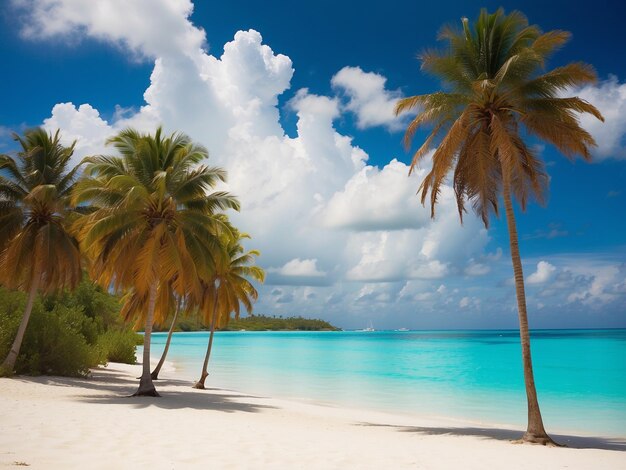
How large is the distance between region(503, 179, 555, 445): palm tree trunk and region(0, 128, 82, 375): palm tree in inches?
626

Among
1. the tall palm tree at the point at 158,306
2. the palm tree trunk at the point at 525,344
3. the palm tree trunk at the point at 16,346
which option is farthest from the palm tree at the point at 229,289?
the palm tree trunk at the point at 525,344

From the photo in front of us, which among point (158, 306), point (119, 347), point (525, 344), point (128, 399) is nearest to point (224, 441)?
point (128, 399)

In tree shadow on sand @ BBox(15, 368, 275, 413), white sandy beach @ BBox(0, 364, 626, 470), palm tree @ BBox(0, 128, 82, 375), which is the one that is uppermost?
palm tree @ BBox(0, 128, 82, 375)

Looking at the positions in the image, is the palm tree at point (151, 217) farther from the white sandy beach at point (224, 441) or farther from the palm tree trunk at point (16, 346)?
the white sandy beach at point (224, 441)

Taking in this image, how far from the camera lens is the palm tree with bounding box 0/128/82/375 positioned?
18.0m

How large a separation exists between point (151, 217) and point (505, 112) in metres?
11.8

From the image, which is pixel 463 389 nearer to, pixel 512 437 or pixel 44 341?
pixel 512 437

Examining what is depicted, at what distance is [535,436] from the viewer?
37.1ft

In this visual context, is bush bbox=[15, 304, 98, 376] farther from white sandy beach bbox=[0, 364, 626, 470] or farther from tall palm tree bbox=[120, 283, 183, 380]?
white sandy beach bbox=[0, 364, 626, 470]

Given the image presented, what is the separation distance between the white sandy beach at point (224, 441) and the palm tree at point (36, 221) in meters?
4.62

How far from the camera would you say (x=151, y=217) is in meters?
16.6

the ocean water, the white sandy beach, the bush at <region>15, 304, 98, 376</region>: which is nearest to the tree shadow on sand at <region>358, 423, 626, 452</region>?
the white sandy beach

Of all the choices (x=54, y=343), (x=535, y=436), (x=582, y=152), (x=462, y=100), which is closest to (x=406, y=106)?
(x=462, y=100)

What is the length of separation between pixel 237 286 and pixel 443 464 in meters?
17.3
